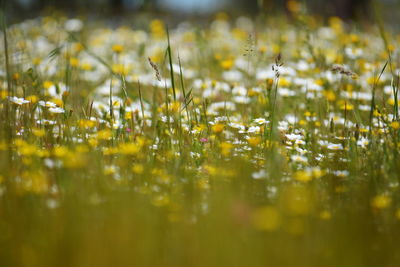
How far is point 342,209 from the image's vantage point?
5.12 ft

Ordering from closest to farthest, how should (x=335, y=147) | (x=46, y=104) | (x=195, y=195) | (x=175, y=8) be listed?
1. (x=195, y=195)
2. (x=335, y=147)
3. (x=46, y=104)
4. (x=175, y=8)

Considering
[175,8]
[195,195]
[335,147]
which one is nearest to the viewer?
[195,195]

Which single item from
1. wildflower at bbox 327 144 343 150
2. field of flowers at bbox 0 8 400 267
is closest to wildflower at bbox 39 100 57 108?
field of flowers at bbox 0 8 400 267

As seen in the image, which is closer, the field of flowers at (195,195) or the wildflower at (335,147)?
the field of flowers at (195,195)

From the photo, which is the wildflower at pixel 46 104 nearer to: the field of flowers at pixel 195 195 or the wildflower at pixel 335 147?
the field of flowers at pixel 195 195

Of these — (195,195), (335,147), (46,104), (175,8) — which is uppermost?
(175,8)

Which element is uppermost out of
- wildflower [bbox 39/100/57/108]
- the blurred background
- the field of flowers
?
the blurred background

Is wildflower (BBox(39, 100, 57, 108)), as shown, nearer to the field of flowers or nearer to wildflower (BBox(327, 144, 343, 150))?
the field of flowers

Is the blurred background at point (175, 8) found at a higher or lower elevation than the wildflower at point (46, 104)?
higher

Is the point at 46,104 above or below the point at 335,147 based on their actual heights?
above

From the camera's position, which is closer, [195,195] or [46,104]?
[195,195]

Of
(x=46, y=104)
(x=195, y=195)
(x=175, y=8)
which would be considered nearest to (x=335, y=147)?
(x=195, y=195)

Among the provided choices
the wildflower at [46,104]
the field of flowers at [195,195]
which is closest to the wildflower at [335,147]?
the field of flowers at [195,195]

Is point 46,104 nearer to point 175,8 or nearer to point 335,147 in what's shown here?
point 335,147
